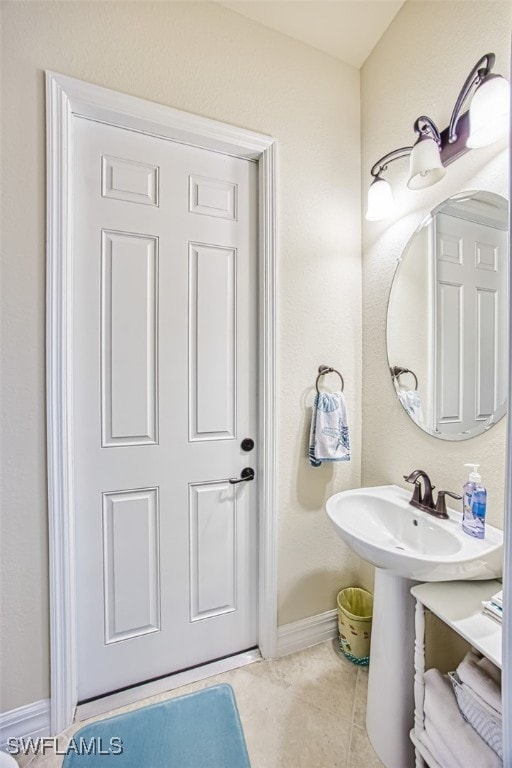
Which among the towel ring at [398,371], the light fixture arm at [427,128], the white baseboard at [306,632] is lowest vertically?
the white baseboard at [306,632]

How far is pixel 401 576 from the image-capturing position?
3.26 feet

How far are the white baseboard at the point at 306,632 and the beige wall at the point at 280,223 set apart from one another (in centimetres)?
5

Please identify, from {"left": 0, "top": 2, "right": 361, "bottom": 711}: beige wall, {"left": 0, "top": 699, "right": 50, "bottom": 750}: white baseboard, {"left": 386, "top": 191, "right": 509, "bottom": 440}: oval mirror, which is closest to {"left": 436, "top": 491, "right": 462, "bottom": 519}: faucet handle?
{"left": 386, "top": 191, "right": 509, "bottom": 440}: oval mirror

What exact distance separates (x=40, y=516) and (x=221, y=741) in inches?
39.9

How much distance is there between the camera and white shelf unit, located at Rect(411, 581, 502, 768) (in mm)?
858

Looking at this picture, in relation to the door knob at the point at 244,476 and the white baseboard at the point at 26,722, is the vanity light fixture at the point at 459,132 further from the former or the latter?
the white baseboard at the point at 26,722

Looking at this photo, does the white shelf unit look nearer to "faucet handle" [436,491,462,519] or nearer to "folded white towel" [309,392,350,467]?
"faucet handle" [436,491,462,519]

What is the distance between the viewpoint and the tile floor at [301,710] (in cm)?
111

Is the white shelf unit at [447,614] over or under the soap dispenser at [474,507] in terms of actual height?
under

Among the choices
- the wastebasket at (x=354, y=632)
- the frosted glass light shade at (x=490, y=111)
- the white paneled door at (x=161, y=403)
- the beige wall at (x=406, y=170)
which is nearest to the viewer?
Answer: the frosted glass light shade at (x=490, y=111)

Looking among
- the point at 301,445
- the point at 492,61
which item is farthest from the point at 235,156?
the point at 301,445

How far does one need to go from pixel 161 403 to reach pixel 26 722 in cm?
119

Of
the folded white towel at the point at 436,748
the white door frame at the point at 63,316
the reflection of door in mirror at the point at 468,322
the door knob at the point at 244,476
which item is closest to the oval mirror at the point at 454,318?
the reflection of door in mirror at the point at 468,322

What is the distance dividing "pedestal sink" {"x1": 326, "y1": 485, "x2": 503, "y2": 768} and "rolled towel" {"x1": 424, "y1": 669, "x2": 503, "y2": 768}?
0.36 feet
